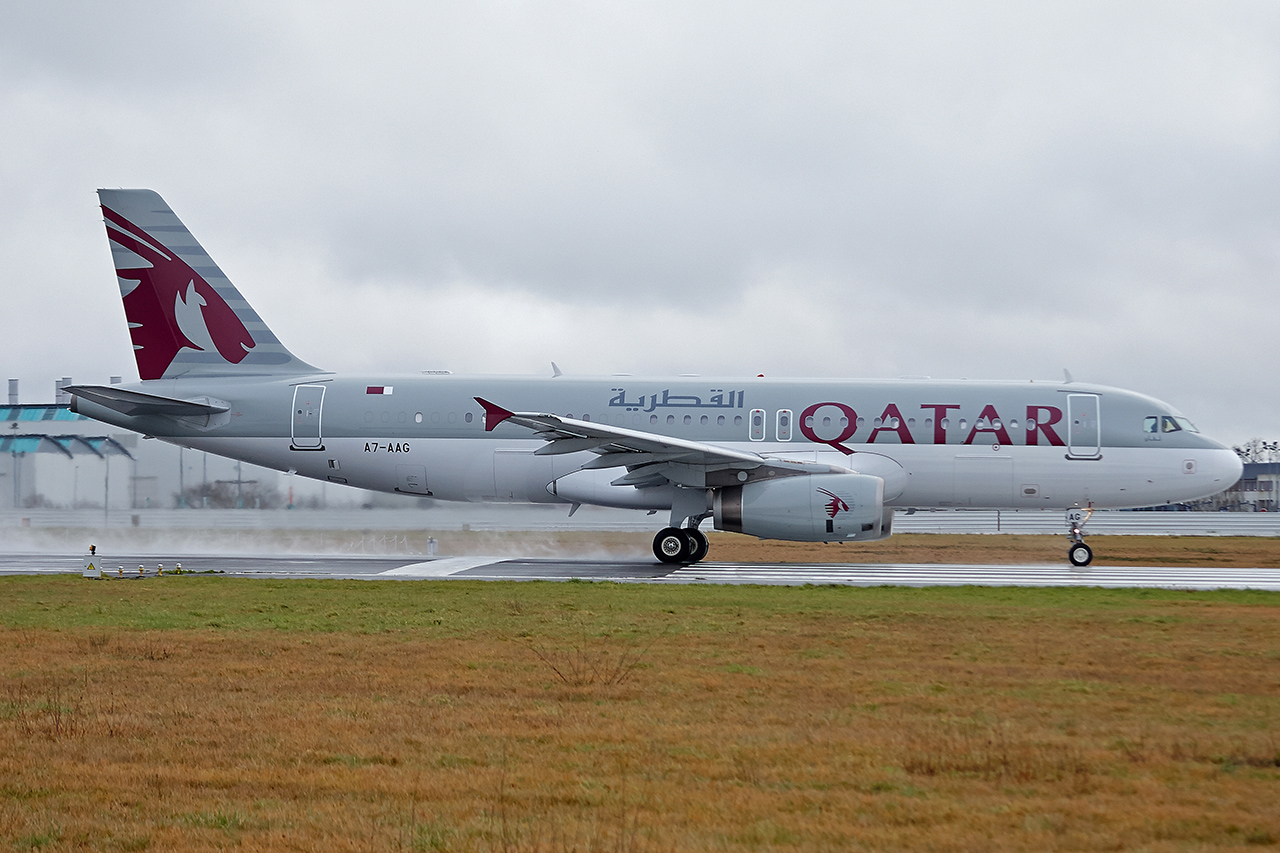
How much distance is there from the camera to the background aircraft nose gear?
2408 cm

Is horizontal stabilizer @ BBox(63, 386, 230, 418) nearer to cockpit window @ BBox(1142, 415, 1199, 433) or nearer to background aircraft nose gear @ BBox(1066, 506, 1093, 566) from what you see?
background aircraft nose gear @ BBox(1066, 506, 1093, 566)

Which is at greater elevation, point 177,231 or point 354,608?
point 177,231

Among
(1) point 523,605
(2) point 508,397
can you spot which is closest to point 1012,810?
(1) point 523,605

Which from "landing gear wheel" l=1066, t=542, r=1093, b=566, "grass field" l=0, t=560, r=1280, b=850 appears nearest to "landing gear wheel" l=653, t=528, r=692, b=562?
"landing gear wheel" l=1066, t=542, r=1093, b=566

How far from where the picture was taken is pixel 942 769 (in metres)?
6.57

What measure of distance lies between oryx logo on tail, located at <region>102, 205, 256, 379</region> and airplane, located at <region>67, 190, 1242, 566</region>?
848mm

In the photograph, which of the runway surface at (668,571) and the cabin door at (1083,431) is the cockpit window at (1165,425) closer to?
the cabin door at (1083,431)

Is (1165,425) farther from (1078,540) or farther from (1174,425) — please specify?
(1078,540)

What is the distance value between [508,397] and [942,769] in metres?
19.1

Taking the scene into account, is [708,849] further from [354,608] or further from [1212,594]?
[1212,594]

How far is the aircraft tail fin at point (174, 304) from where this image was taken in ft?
86.5

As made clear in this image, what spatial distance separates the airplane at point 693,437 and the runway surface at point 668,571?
3.68ft

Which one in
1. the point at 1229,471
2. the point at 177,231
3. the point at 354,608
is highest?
the point at 177,231

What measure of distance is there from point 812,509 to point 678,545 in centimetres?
315
